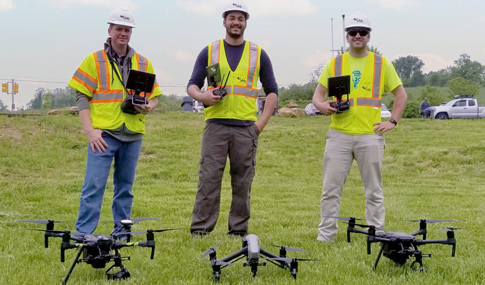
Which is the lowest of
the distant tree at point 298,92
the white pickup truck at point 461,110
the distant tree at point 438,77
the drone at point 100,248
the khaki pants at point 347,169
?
the drone at point 100,248

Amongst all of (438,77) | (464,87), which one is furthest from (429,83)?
(464,87)

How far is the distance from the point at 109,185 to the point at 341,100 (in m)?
7.32

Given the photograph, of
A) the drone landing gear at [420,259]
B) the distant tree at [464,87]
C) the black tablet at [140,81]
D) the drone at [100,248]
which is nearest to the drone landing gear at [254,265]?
the drone at [100,248]

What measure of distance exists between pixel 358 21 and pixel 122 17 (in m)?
2.30

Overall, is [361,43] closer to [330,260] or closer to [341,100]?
[341,100]

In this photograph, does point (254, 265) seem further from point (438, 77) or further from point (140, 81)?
point (438, 77)

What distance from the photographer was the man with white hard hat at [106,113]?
16.4 ft

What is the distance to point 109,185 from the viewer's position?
1154cm

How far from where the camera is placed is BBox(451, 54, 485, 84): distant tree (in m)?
101

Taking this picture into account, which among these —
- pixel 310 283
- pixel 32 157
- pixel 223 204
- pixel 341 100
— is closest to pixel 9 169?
pixel 32 157

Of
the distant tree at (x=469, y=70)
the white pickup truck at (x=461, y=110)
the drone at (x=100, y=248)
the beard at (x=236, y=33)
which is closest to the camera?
the drone at (x=100, y=248)

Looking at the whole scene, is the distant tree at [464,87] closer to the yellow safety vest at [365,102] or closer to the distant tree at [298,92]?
the distant tree at [298,92]

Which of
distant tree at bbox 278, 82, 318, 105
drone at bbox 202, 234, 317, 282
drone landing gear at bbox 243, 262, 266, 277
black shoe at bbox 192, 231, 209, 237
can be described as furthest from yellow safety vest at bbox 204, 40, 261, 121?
distant tree at bbox 278, 82, 318, 105

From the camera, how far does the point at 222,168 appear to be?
5793mm
